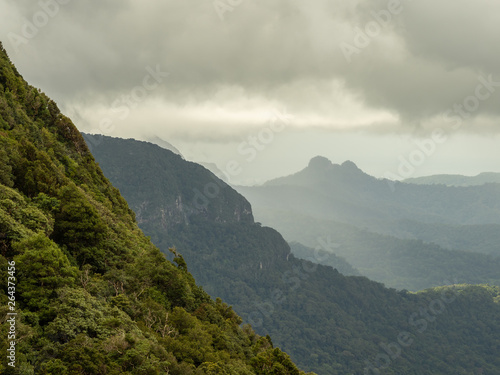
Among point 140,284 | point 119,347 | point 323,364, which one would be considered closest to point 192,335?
point 140,284

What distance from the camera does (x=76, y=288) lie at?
3067cm

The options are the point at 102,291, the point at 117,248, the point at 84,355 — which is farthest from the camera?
the point at 117,248

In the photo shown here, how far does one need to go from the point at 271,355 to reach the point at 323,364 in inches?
6843

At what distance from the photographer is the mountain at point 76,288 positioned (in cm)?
2492

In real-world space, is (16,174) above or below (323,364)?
above

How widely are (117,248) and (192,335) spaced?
44.2 ft

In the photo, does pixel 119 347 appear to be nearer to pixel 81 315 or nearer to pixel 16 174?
pixel 81 315

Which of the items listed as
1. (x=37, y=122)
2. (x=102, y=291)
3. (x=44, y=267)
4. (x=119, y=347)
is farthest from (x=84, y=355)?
(x=37, y=122)

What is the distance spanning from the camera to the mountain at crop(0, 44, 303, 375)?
981 inches

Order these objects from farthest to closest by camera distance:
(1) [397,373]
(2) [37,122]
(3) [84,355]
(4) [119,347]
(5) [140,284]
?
(1) [397,373] → (2) [37,122] → (5) [140,284] → (4) [119,347] → (3) [84,355]

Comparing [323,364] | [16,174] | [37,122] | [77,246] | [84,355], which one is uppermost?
[37,122]

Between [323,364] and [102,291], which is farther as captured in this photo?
[323,364]

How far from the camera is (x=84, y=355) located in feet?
80.0

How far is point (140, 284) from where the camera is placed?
135 ft
